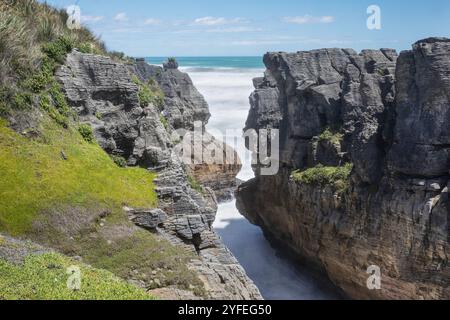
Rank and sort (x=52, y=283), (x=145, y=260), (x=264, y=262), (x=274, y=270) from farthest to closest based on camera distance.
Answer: (x=264, y=262), (x=274, y=270), (x=145, y=260), (x=52, y=283)

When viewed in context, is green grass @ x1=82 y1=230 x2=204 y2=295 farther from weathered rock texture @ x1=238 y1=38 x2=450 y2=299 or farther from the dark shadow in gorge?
the dark shadow in gorge

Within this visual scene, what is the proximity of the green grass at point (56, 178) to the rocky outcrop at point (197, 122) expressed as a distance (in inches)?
650

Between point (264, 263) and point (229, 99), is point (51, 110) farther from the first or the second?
point (229, 99)

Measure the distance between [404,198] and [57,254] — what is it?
13.1 metres

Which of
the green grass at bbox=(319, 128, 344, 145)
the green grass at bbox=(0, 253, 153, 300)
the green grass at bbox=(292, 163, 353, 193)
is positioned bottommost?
the green grass at bbox=(292, 163, 353, 193)

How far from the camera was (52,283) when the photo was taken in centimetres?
937

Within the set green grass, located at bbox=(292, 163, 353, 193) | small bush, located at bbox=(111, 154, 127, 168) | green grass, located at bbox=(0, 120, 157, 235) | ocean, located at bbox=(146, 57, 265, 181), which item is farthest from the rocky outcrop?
green grass, located at bbox=(0, 120, 157, 235)

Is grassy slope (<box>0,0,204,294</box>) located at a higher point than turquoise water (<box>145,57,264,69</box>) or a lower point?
lower

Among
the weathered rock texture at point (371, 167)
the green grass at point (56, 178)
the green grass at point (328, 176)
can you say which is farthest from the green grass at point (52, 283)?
the green grass at point (328, 176)

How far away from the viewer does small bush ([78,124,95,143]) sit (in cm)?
1628

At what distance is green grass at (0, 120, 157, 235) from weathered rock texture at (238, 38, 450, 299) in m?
9.55

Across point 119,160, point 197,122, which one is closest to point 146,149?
point 119,160

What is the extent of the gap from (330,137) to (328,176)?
8.54 ft
